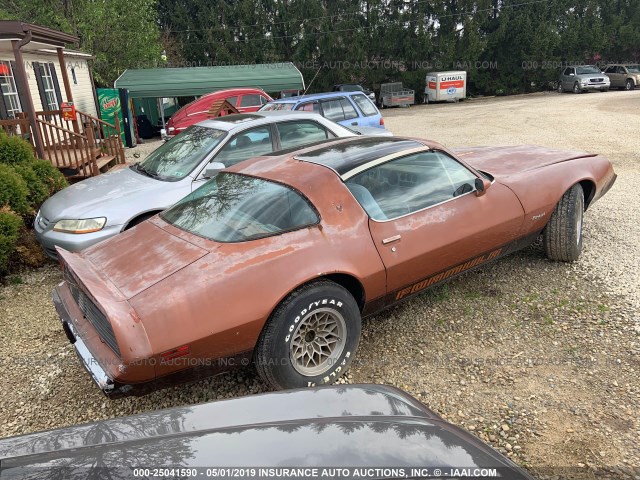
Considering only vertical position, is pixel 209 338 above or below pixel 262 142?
below

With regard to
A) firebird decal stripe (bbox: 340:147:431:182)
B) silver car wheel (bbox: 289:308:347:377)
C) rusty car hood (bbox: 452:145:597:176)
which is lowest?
silver car wheel (bbox: 289:308:347:377)

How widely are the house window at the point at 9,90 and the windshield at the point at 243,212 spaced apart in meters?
10.2

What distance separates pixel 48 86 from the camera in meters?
13.4

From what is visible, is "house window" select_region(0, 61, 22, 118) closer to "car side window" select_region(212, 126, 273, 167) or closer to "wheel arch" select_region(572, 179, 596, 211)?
"car side window" select_region(212, 126, 273, 167)

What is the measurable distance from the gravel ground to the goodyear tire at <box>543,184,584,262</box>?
16cm

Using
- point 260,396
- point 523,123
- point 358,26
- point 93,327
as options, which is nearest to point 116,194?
point 93,327

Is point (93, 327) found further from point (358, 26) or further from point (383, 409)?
point (358, 26)

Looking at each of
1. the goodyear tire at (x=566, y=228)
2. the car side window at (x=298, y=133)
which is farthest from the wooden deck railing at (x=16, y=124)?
the goodyear tire at (x=566, y=228)

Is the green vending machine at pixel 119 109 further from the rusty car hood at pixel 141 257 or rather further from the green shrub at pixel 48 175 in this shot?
the rusty car hood at pixel 141 257

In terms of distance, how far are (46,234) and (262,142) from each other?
248 cm

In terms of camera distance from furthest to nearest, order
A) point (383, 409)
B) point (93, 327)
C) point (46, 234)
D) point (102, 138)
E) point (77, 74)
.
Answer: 1. point (77, 74)
2. point (102, 138)
3. point (46, 234)
4. point (93, 327)
5. point (383, 409)

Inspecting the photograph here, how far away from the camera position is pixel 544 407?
9.21 feet

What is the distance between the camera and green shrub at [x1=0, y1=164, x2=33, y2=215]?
5242 mm

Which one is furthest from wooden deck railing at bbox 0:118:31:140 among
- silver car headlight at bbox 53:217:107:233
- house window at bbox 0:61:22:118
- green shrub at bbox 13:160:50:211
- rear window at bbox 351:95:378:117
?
rear window at bbox 351:95:378:117
